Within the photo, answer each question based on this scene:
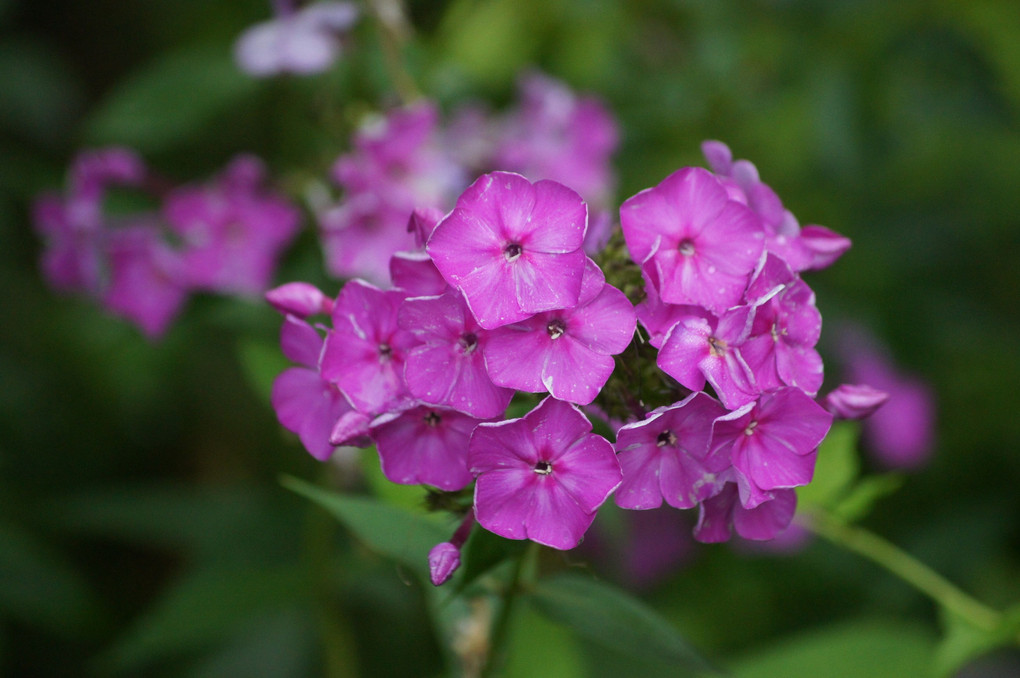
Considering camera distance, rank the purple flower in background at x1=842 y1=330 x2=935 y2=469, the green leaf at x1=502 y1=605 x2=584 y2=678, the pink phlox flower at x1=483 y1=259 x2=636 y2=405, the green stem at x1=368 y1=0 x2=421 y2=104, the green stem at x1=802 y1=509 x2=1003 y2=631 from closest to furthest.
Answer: the pink phlox flower at x1=483 y1=259 x2=636 y2=405 → the green stem at x1=802 y1=509 x2=1003 y2=631 → the green leaf at x1=502 y1=605 x2=584 y2=678 → the green stem at x1=368 y1=0 x2=421 y2=104 → the purple flower in background at x1=842 y1=330 x2=935 y2=469

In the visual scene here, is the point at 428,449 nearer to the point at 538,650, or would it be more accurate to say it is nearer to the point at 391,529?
the point at 391,529

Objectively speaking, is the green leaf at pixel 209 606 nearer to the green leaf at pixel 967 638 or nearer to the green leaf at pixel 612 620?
the green leaf at pixel 612 620

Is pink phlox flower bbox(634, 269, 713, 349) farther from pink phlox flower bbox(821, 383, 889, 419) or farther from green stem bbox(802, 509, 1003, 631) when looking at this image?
green stem bbox(802, 509, 1003, 631)

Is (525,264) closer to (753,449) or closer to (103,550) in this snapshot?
(753,449)

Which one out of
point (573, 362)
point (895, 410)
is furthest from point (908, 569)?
point (895, 410)

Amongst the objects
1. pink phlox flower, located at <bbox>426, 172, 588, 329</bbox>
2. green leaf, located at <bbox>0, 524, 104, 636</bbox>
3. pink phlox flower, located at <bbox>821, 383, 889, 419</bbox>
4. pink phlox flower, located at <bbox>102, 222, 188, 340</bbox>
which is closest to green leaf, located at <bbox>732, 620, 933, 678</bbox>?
pink phlox flower, located at <bbox>821, 383, 889, 419</bbox>

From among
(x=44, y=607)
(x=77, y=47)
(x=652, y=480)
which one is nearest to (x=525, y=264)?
(x=652, y=480)
